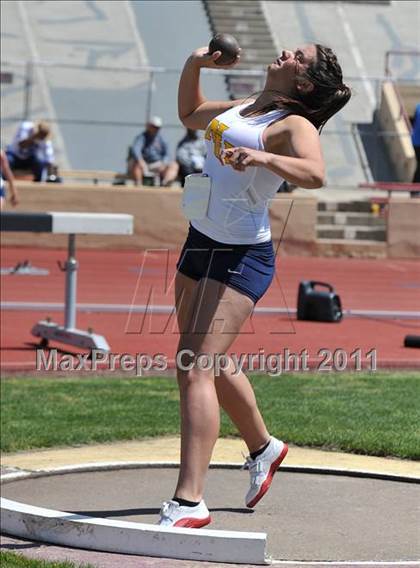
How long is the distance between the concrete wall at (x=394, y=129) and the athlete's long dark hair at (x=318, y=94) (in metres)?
13.4

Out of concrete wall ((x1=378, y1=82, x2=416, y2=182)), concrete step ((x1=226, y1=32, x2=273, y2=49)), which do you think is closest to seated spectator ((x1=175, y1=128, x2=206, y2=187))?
concrete wall ((x1=378, y1=82, x2=416, y2=182))

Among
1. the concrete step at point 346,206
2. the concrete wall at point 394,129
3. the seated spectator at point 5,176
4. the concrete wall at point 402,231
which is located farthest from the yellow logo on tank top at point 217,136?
the concrete step at point 346,206

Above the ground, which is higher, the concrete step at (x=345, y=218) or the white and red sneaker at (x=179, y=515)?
the concrete step at (x=345, y=218)

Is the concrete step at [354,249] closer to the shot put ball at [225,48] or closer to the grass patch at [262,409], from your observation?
the grass patch at [262,409]

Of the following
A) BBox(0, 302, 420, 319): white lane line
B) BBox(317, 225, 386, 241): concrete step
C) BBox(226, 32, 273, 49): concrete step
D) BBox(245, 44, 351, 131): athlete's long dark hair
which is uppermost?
BBox(226, 32, 273, 49): concrete step

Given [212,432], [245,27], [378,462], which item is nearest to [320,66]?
[212,432]

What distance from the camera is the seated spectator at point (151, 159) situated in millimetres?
21938

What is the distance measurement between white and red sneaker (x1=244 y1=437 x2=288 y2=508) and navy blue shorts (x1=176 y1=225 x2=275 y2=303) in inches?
28.6

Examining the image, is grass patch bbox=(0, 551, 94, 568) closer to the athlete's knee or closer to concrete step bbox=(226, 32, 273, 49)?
the athlete's knee

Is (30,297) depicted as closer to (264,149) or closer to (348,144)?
(348,144)

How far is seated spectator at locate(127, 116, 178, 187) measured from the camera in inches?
864

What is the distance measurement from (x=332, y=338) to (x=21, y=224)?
3.19 metres

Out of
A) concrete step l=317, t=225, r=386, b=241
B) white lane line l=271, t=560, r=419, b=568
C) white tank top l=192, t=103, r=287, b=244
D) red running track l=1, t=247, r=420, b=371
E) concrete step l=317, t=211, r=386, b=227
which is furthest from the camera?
concrete step l=317, t=211, r=386, b=227

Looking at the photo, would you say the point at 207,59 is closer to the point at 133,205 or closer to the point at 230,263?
the point at 230,263
